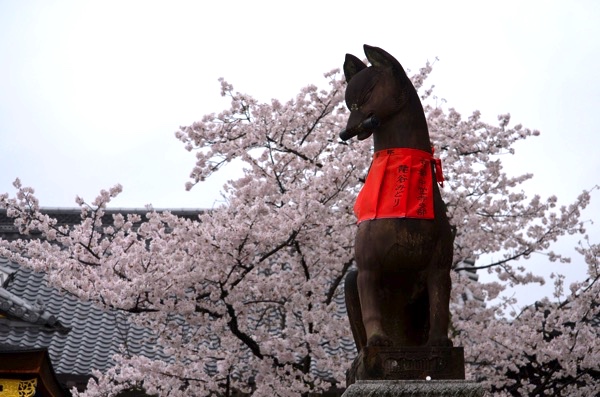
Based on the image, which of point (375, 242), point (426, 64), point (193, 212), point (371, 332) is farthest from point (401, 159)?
point (193, 212)

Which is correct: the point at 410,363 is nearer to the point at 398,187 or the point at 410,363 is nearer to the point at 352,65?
the point at 398,187

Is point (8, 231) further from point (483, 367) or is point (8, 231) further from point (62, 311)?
point (483, 367)

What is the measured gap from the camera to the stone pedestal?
4465mm

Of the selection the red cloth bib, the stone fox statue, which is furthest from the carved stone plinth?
the red cloth bib

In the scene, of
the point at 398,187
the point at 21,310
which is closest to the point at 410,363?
the point at 398,187

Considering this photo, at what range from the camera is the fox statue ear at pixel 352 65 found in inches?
206

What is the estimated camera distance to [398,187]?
4871 millimetres

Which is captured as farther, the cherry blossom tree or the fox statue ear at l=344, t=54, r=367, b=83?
the cherry blossom tree

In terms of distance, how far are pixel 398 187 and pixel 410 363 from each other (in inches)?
38.4

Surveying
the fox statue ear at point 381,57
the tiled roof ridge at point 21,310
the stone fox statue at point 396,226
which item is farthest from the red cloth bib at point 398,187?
the tiled roof ridge at point 21,310

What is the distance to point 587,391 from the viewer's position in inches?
444

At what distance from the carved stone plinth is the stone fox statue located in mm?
61

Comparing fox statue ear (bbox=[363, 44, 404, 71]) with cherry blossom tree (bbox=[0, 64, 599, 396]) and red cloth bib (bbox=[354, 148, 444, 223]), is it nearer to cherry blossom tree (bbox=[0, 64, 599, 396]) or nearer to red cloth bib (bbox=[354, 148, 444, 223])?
red cloth bib (bbox=[354, 148, 444, 223])

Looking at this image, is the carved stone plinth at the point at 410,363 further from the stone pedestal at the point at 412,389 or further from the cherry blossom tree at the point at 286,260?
the cherry blossom tree at the point at 286,260
